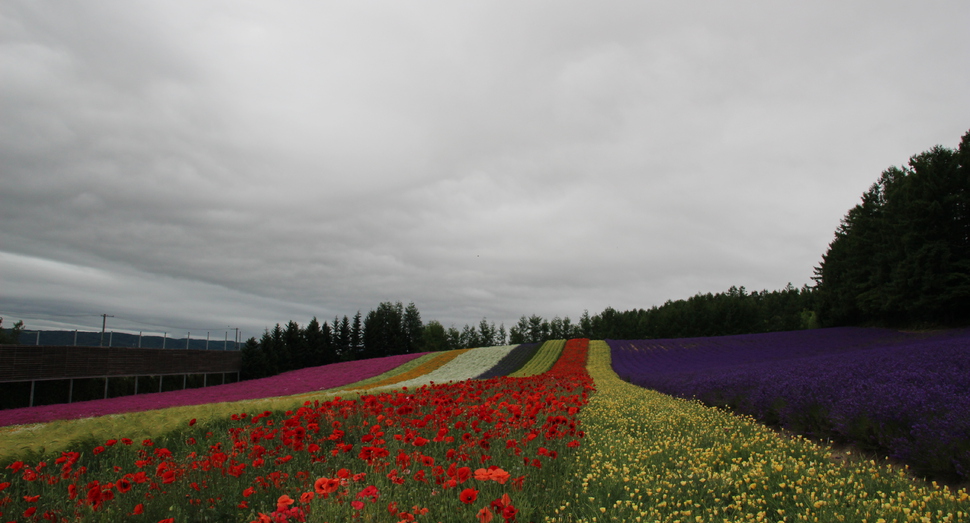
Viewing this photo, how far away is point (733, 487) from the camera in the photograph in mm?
4484

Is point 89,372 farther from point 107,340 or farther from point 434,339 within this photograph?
point 434,339

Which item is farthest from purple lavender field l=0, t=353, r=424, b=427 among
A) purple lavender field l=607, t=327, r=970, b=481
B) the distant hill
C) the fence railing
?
purple lavender field l=607, t=327, r=970, b=481

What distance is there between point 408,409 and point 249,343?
48.2m

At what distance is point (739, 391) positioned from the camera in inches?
427

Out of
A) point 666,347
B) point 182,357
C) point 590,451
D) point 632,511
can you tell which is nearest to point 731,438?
point 590,451

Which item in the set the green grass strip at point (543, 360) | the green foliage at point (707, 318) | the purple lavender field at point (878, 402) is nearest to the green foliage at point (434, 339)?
the green foliage at point (707, 318)

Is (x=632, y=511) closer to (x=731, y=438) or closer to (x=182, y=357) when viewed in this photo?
(x=731, y=438)

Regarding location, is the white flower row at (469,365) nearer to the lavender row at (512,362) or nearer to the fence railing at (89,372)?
the lavender row at (512,362)

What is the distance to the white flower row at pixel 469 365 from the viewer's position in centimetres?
3566

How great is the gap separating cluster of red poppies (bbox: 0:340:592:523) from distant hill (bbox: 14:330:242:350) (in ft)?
102

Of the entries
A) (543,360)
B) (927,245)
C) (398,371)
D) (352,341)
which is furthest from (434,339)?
(927,245)

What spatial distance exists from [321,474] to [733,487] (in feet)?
13.6

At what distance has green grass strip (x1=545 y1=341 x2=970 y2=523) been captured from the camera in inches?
141

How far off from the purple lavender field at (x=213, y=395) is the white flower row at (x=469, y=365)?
5761 millimetres
